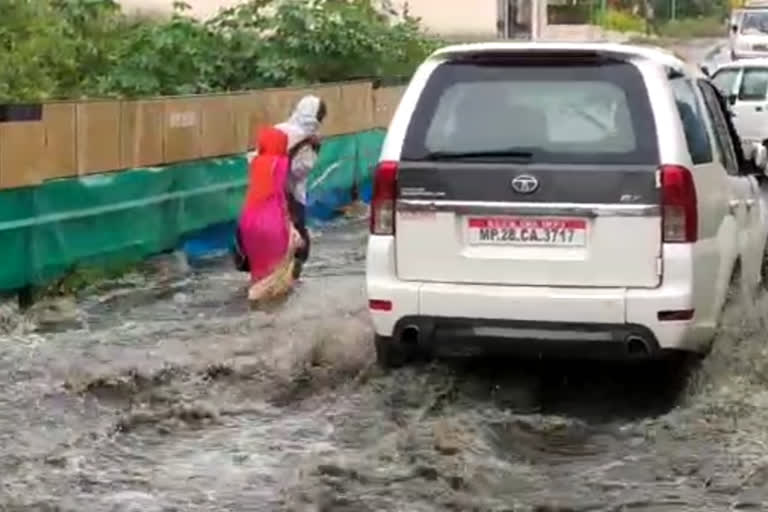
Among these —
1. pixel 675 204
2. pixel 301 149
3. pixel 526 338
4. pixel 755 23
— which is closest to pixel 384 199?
pixel 526 338

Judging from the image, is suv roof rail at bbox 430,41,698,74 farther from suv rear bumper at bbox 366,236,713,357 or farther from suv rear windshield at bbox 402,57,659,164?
suv rear bumper at bbox 366,236,713,357

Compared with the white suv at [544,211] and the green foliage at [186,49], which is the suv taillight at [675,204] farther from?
the green foliage at [186,49]

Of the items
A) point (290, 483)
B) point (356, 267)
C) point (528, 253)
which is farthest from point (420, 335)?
point (356, 267)

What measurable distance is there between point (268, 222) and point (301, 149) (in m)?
0.59

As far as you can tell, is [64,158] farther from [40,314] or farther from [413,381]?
[413,381]

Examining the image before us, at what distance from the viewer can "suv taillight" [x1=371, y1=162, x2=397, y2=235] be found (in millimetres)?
7957

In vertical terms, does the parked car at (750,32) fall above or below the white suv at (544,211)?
below

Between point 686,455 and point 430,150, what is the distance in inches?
73.7

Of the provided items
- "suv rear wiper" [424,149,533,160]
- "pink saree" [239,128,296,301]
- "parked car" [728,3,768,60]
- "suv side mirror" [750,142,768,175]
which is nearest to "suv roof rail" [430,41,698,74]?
"suv rear wiper" [424,149,533,160]

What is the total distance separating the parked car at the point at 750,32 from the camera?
42438 mm

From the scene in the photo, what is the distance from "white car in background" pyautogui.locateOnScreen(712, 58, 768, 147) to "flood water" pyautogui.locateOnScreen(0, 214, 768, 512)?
13.9 metres

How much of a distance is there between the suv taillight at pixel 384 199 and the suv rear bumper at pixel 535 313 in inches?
2.1

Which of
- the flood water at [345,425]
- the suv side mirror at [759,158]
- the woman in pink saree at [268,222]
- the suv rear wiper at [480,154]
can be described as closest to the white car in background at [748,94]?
the woman in pink saree at [268,222]

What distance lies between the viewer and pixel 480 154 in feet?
25.9
